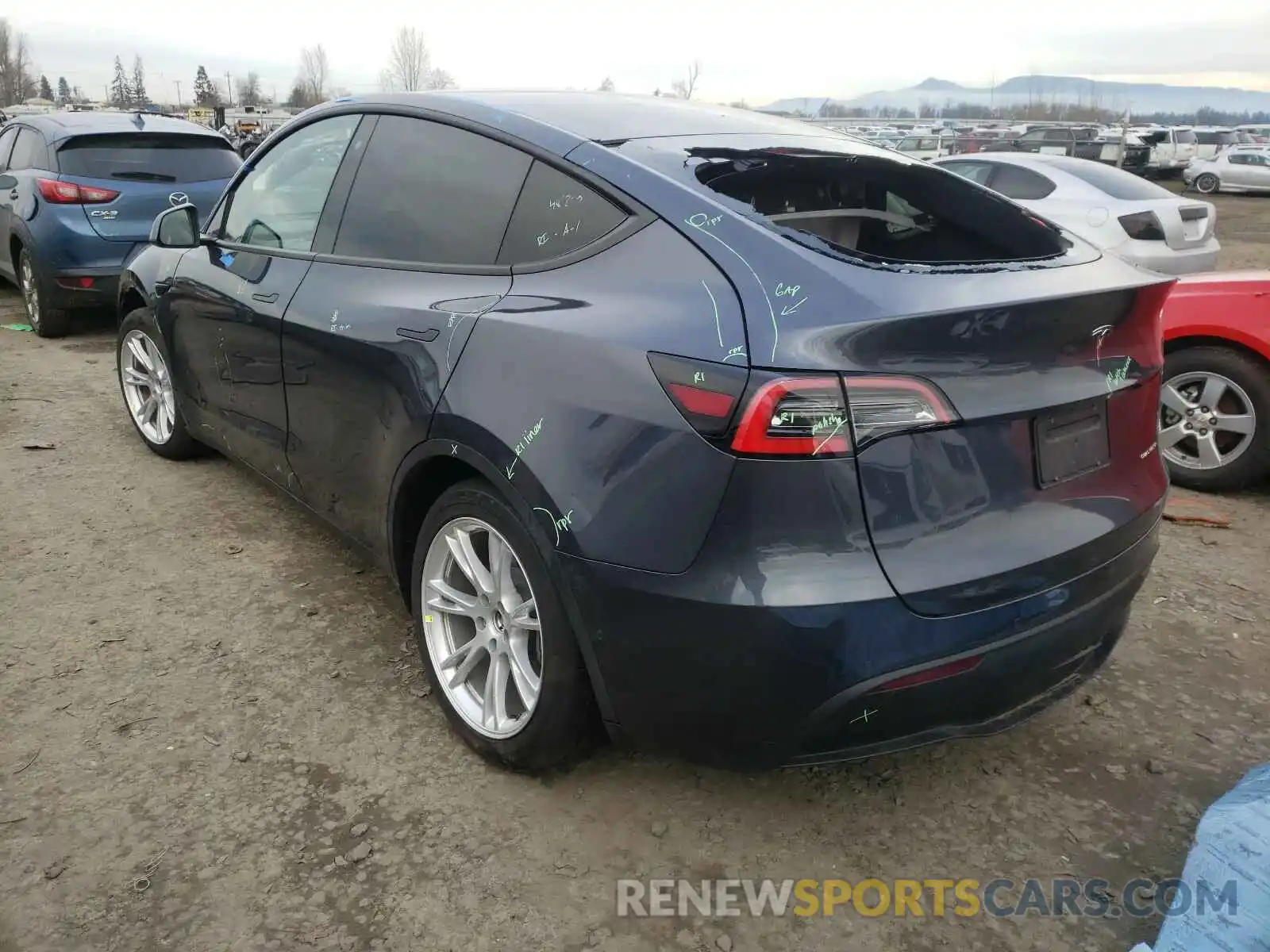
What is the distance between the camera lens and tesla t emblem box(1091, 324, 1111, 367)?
2168mm

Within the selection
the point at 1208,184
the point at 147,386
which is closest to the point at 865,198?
the point at 147,386

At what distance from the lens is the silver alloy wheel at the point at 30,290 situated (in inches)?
293

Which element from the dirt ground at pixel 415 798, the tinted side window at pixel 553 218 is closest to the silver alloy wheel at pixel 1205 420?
the dirt ground at pixel 415 798

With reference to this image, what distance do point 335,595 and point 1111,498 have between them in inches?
101

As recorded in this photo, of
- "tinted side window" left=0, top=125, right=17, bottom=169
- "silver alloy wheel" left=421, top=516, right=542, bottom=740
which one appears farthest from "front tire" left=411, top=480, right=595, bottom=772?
"tinted side window" left=0, top=125, right=17, bottom=169

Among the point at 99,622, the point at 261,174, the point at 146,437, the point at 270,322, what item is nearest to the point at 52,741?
the point at 99,622

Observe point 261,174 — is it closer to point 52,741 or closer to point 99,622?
point 99,622

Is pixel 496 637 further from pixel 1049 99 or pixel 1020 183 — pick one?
→ pixel 1049 99

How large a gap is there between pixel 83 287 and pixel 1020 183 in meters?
8.03

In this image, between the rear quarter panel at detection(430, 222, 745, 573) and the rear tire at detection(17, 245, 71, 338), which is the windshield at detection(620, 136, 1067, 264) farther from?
the rear tire at detection(17, 245, 71, 338)

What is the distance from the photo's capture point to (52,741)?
8.57ft

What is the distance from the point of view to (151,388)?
4.73 m

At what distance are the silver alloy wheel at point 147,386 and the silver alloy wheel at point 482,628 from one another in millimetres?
2444

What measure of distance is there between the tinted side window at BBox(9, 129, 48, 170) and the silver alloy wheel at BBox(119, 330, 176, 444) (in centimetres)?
371
